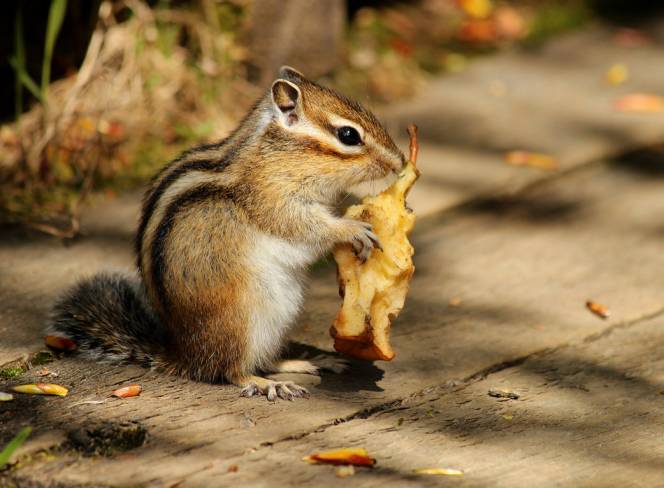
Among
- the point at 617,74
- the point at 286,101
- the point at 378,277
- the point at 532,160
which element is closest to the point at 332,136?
the point at 286,101

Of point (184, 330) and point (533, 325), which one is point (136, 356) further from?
point (533, 325)

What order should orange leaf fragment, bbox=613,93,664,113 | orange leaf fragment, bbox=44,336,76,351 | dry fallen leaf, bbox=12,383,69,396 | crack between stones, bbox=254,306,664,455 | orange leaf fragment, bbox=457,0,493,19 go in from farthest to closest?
orange leaf fragment, bbox=457,0,493,19
orange leaf fragment, bbox=613,93,664,113
orange leaf fragment, bbox=44,336,76,351
dry fallen leaf, bbox=12,383,69,396
crack between stones, bbox=254,306,664,455

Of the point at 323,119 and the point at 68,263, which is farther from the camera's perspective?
the point at 68,263

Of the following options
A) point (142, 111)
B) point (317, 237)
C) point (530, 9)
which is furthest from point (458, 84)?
point (317, 237)

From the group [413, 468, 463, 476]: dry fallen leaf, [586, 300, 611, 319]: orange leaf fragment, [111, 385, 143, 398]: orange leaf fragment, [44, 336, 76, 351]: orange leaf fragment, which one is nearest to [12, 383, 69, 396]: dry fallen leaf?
[111, 385, 143, 398]: orange leaf fragment

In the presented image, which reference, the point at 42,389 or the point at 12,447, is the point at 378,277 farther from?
the point at 12,447

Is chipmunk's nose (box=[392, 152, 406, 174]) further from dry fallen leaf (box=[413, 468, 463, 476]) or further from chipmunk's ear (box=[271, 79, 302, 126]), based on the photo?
dry fallen leaf (box=[413, 468, 463, 476])
